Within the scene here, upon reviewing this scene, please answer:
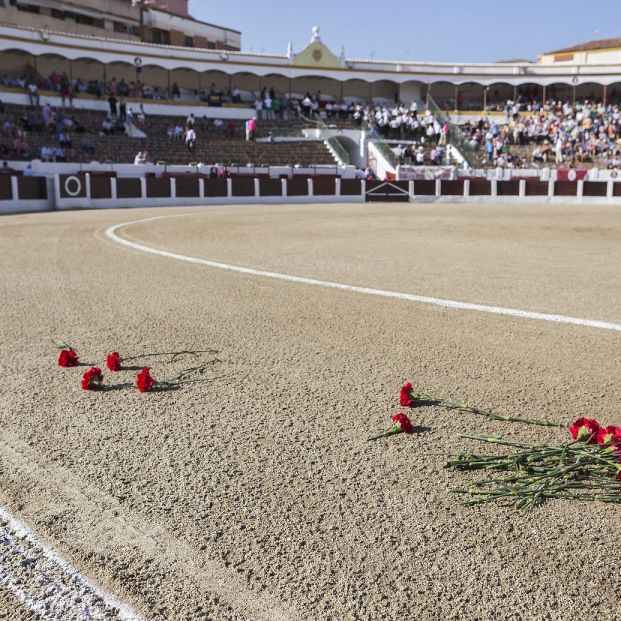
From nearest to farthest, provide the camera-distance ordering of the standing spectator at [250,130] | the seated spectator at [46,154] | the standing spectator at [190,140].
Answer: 1. the seated spectator at [46,154]
2. the standing spectator at [190,140]
3. the standing spectator at [250,130]

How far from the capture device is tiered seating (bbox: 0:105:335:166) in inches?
1259

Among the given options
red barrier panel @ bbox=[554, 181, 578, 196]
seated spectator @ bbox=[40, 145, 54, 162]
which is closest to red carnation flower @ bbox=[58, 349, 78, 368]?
seated spectator @ bbox=[40, 145, 54, 162]

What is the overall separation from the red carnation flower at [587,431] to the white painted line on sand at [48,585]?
6.82 ft

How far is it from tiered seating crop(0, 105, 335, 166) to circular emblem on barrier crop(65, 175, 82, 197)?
5.85 meters

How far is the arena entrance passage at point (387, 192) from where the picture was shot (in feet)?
105

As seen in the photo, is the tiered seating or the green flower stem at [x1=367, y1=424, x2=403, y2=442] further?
the tiered seating

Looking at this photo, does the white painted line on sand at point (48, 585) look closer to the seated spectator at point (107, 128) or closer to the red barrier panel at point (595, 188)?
the red barrier panel at point (595, 188)

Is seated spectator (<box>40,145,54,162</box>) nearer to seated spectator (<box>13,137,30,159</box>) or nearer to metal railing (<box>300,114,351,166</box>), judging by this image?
seated spectator (<box>13,137,30,159</box>)

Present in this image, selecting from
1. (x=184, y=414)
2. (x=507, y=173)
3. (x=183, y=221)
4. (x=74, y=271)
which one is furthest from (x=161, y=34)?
(x=184, y=414)

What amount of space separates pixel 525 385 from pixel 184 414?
6.51ft

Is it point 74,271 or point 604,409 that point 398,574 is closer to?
point 604,409

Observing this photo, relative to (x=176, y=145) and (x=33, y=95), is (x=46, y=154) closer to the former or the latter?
(x=176, y=145)

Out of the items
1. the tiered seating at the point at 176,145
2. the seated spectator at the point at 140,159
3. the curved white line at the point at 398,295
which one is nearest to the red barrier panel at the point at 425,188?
the tiered seating at the point at 176,145

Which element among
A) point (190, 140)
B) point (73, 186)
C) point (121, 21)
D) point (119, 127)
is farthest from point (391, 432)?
point (121, 21)
